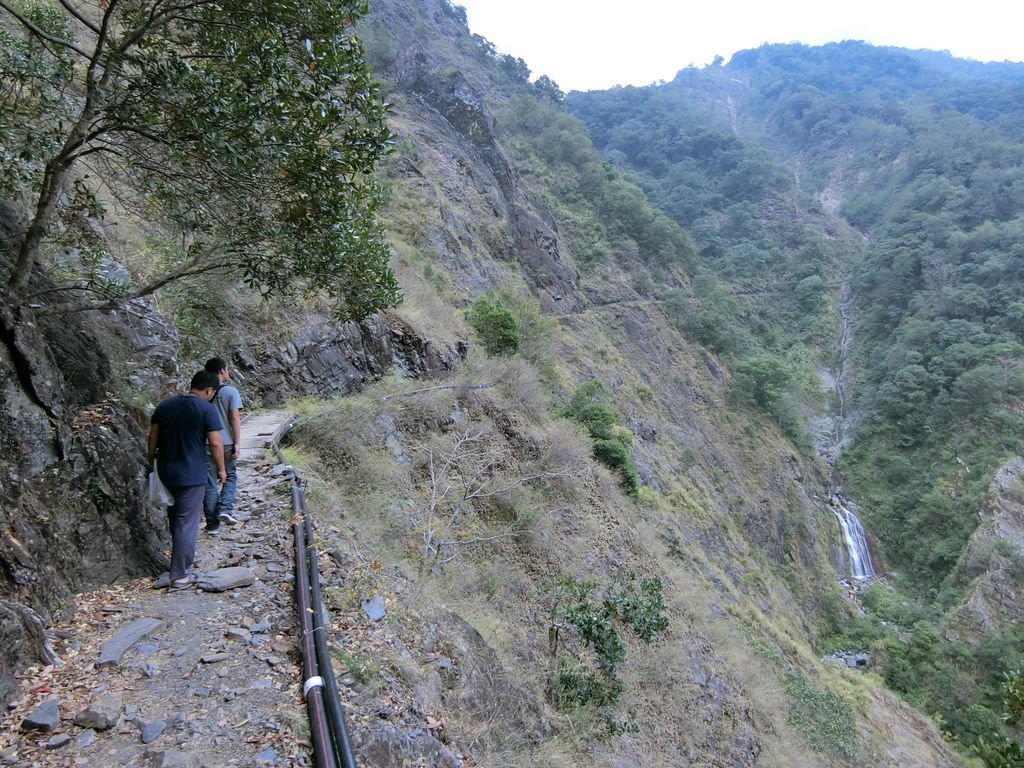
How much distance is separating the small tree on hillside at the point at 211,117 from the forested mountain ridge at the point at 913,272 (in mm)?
26096

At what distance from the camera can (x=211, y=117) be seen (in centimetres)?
359

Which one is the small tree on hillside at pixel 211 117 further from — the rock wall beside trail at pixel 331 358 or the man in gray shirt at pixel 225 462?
the rock wall beside trail at pixel 331 358

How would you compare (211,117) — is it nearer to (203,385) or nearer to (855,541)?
(203,385)

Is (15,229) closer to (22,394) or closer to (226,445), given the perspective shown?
(22,394)

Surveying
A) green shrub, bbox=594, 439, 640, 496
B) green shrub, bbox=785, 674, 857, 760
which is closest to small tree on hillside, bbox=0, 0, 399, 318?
green shrub, bbox=594, 439, 640, 496

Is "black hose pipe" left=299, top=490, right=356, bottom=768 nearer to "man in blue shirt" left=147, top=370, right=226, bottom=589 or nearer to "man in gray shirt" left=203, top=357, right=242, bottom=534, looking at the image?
"man in blue shirt" left=147, top=370, right=226, bottom=589

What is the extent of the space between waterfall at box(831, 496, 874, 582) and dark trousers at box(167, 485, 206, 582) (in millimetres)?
33704

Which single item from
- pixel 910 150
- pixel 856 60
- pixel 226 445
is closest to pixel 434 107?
pixel 226 445

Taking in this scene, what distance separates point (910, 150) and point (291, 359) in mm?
87760

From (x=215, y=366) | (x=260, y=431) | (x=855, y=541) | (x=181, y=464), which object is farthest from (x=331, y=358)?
(x=855, y=541)

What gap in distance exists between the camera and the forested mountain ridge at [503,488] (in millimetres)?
3891

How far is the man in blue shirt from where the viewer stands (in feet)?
13.0

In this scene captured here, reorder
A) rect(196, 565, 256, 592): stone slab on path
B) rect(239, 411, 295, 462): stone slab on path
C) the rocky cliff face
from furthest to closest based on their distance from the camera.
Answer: the rocky cliff face → rect(239, 411, 295, 462): stone slab on path → rect(196, 565, 256, 592): stone slab on path

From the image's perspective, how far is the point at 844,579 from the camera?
28641 mm
